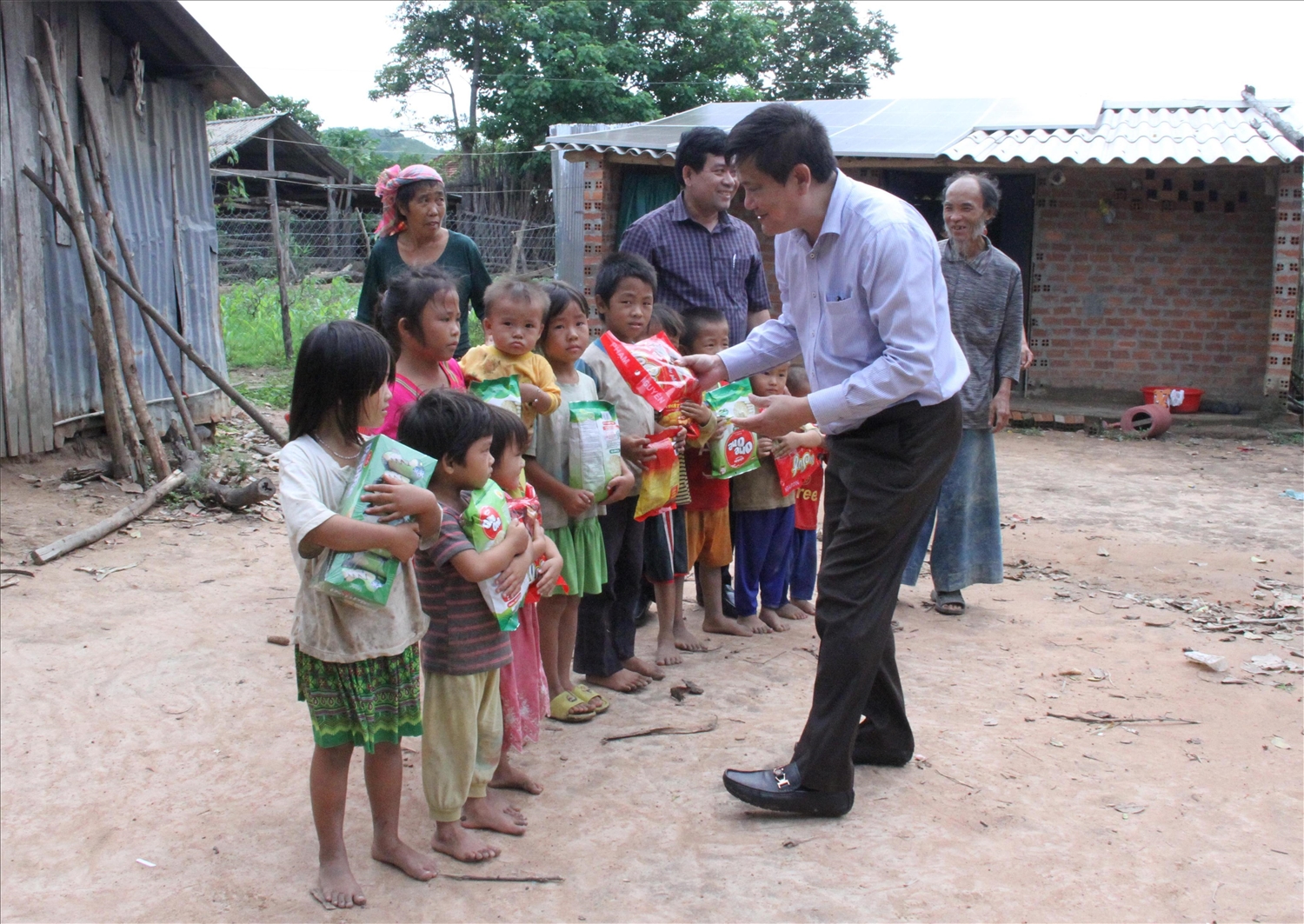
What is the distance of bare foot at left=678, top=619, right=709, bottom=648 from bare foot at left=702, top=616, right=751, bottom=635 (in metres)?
0.16

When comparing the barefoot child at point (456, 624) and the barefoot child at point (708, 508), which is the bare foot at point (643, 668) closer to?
the barefoot child at point (708, 508)

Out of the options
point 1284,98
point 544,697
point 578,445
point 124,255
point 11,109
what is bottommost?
point 544,697

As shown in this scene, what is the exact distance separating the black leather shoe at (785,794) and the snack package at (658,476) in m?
1.09

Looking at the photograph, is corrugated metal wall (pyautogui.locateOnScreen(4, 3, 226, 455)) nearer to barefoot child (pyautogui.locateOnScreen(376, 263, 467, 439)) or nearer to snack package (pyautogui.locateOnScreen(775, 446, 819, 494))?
barefoot child (pyautogui.locateOnScreen(376, 263, 467, 439))

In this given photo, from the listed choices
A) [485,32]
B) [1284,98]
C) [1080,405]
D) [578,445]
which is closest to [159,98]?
[578,445]

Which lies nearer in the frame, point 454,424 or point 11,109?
point 454,424

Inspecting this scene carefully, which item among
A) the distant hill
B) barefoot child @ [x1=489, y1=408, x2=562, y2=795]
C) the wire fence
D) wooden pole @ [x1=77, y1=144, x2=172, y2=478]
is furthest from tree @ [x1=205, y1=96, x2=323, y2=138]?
barefoot child @ [x1=489, y1=408, x2=562, y2=795]

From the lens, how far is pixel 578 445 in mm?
3410

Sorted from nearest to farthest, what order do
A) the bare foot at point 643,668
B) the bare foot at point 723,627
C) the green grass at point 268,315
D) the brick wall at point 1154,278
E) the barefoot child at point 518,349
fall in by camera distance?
the barefoot child at point 518,349
the bare foot at point 643,668
the bare foot at point 723,627
the brick wall at point 1154,278
the green grass at point 268,315

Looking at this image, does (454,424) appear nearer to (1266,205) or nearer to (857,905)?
(857,905)

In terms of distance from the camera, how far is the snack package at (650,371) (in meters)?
3.62

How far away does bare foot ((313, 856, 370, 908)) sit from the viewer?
252 centimetres

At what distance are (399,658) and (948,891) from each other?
144cm

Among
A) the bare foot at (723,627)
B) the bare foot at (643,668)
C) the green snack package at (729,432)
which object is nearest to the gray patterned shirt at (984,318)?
the green snack package at (729,432)
